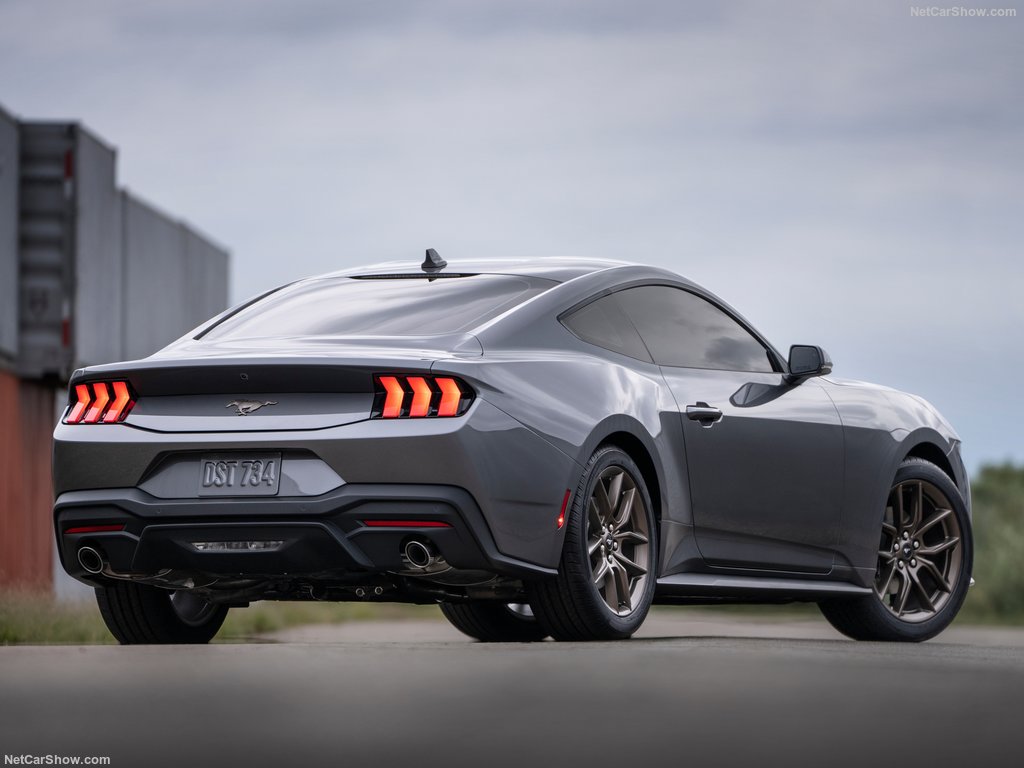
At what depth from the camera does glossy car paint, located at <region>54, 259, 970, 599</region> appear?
669 centimetres

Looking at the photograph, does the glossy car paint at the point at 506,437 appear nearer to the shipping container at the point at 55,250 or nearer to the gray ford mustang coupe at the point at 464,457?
the gray ford mustang coupe at the point at 464,457

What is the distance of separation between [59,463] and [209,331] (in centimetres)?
93

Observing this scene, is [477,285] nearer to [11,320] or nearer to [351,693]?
[351,693]

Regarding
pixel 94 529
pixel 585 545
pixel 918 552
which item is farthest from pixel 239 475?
pixel 918 552

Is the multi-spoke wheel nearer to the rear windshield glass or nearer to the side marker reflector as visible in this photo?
the side marker reflector

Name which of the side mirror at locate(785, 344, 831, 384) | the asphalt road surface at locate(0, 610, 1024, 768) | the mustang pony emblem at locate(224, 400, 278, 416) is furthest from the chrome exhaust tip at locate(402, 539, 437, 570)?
the side mirror at locate(785, 344, 831, 384)

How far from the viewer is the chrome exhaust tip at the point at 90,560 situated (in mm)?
7180

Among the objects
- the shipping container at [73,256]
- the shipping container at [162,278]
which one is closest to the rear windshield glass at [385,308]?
the shipping container at [73,256]

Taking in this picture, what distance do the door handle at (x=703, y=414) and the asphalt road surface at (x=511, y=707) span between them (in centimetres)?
139

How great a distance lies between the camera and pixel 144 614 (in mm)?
7797

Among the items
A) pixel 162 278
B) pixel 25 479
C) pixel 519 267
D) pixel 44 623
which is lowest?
pixel 25 479

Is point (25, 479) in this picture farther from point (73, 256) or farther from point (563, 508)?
point (563, 508)

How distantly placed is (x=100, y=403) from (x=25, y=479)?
1692 centimetres

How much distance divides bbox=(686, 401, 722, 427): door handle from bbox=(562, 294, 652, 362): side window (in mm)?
280
